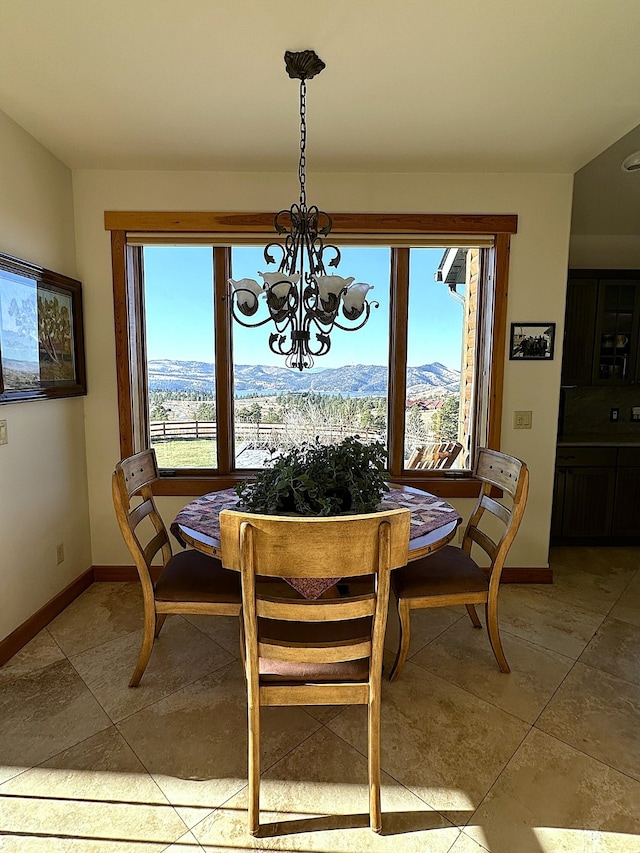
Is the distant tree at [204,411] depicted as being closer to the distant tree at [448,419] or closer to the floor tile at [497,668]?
the distant tree at [448,419]

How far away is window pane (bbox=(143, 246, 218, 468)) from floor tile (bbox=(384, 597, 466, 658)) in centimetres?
158

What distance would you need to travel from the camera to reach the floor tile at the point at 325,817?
1.43 meters

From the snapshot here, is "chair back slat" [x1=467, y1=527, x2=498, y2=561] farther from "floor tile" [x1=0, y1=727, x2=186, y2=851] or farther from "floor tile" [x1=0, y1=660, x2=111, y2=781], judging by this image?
"floor tile" [x1=0, y1=660, x2=111, y2=781]

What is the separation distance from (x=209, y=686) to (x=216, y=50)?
265 centimetres

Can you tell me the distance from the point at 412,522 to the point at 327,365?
1.45m

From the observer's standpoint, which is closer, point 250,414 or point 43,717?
point 43,717

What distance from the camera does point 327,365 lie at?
10.5 ft

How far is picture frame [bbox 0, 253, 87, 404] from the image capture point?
228 cm

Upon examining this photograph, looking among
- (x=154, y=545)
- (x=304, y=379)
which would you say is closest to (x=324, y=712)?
(x=154, y=545)

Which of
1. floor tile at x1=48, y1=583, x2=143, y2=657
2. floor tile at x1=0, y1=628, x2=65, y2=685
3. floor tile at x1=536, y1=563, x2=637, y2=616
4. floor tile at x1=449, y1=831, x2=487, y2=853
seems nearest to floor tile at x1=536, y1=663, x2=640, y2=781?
floor tile at x1=449, y1=831, x2=487, y2=853

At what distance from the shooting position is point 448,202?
9.66ft

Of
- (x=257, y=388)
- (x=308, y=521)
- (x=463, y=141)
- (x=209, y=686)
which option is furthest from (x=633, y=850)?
(x=463, y=141)

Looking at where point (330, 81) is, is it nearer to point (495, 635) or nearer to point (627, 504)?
point (495, 635)

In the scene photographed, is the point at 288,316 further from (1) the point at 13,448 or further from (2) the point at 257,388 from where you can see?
(1) the point at 13,448
